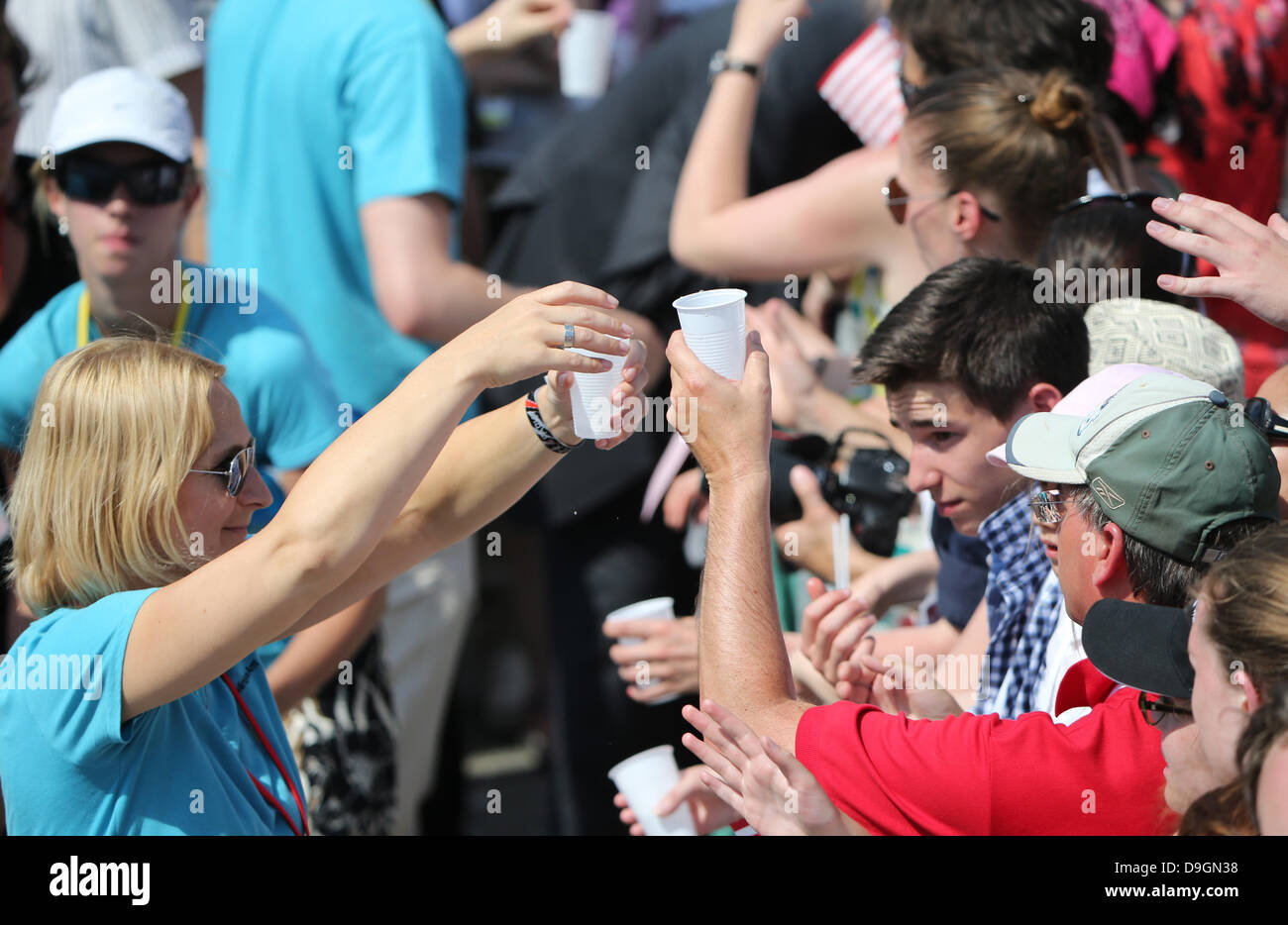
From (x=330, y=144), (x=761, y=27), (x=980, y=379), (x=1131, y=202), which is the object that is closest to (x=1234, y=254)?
(x=980, y=379)

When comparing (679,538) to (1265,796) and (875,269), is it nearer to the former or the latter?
(875,269)

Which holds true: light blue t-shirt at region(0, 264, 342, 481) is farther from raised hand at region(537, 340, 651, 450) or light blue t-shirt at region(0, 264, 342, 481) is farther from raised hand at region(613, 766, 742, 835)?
raised hand at region(613, 766, 742, 835)

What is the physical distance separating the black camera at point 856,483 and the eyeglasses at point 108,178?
4.68ft

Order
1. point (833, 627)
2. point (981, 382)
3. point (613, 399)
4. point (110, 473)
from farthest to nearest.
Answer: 1. point (981, 382)
2. point (833, 627)
3. point (613, 399)
4. point (110, 473)

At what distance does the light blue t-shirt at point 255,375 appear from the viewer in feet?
8.80

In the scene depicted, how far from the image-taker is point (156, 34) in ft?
12.8

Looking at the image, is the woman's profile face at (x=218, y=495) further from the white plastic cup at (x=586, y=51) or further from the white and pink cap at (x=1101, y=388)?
the white plastic cup at (x=586, y=51)

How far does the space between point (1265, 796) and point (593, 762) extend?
2.51 metres

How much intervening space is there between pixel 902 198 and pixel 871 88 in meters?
0.68

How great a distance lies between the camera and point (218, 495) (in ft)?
6.29

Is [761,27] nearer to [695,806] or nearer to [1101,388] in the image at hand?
[1101,388]

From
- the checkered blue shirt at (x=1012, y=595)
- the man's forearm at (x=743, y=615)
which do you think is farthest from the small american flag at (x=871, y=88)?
the man's forearm at (x=743, y=615)
